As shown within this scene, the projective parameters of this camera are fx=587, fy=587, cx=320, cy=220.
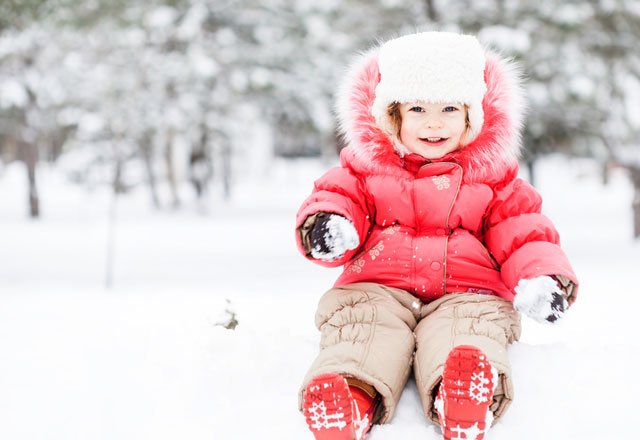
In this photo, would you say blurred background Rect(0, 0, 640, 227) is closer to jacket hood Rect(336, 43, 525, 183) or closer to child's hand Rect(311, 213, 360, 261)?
jacket hood Rect(336, 43, 525, 183)

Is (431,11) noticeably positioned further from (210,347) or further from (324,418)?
(324,418)

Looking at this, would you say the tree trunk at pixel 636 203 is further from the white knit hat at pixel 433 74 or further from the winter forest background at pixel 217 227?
the white knit hat at pixel 433 74

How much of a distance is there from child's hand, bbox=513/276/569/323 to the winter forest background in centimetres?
38

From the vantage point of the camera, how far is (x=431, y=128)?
235 centimetres

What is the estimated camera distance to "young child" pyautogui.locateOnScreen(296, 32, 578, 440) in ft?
6.52

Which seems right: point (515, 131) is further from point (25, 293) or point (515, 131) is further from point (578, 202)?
point (578, 202)

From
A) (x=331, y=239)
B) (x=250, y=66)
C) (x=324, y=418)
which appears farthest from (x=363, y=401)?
(x=250, y=66)

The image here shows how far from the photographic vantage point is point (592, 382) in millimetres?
2236

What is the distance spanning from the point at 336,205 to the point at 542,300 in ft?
2.57

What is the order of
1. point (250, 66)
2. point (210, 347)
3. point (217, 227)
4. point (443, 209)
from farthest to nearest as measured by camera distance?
point (217, 227)
point (250, 66)
point (210, 347)
point (443, 209)

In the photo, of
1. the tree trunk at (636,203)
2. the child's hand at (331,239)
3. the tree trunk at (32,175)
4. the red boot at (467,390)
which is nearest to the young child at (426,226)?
the child's hand at (331,239)

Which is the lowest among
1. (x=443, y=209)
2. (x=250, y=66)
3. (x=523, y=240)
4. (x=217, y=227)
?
(x=217, y=227)

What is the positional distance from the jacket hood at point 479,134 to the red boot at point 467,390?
86 cm

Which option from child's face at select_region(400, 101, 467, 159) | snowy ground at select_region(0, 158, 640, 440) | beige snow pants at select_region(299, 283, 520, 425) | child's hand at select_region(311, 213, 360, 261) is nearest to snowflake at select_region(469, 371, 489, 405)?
beige snow pants at select_region(299, 283, 520, 425)
